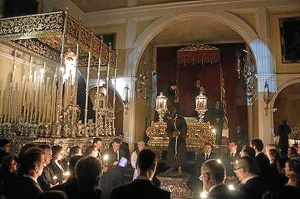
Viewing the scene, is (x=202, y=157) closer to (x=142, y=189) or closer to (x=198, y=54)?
(x=142, y=189)

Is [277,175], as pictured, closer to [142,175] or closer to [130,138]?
[142,175]

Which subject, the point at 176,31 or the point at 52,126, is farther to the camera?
the point at 176,31

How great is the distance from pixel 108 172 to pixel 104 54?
158 inches

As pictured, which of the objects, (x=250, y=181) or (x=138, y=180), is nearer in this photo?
(x=138, y=180)

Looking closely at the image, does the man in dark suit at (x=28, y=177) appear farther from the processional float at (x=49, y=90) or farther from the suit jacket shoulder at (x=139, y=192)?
the processional float at (x=49, y=90)

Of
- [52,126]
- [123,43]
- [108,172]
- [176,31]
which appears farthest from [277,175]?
[176,31]

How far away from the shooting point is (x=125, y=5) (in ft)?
37.8

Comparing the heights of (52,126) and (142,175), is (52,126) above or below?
above

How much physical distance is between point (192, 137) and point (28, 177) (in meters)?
8.04

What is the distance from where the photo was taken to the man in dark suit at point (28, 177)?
260 centimetres

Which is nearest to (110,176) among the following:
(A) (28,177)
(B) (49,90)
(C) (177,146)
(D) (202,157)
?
(C) (177,146)

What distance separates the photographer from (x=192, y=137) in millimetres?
10258

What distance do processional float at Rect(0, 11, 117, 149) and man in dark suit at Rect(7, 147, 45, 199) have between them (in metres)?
2.91

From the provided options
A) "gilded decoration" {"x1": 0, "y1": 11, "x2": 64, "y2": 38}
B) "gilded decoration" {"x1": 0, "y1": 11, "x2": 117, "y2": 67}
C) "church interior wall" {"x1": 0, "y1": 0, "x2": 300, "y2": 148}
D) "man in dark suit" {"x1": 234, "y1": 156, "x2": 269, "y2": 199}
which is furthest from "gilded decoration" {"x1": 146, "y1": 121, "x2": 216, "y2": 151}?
"man in dark suit" {"x1": 234, "y1": 156, "x2": 269, "y2": 199}
